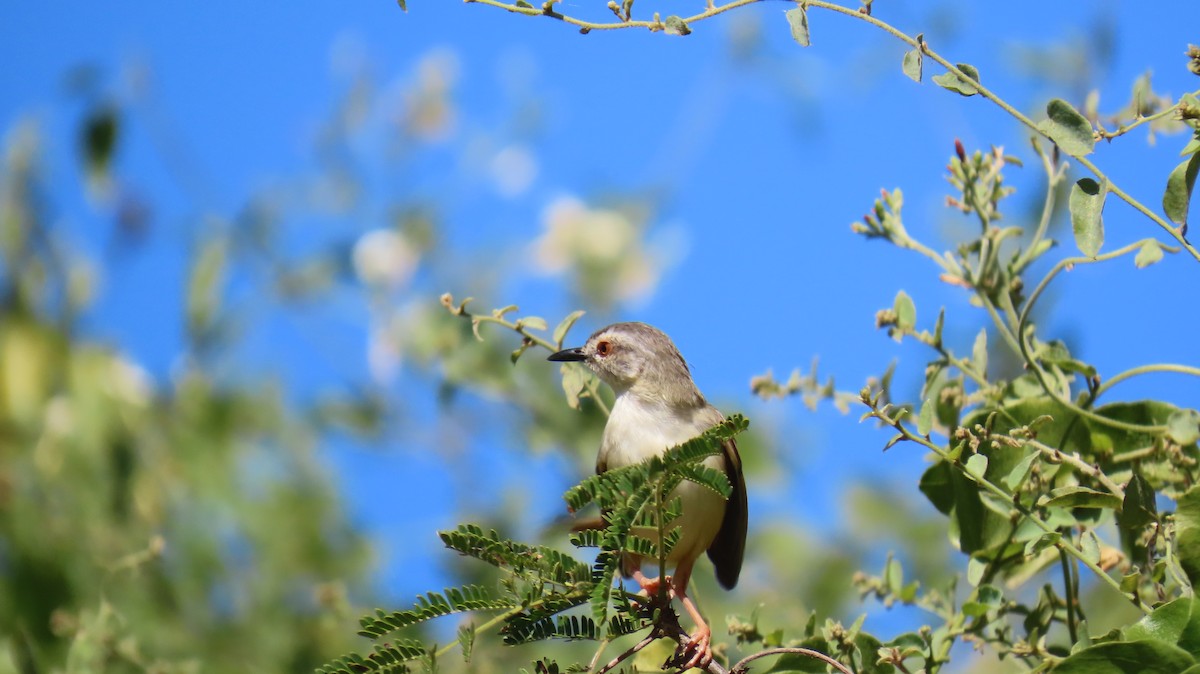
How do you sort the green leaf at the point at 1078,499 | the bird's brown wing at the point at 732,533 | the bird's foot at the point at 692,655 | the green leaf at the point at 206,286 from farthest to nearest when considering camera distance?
the green leaf at the point at 206,286 < the bird's brown wing at the point at 732,533 < the bird's foot at the point at 692,655 < the green leaf at the point at 1078,499

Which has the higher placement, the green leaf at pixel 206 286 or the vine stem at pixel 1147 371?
the green leaf at pixel 206 286

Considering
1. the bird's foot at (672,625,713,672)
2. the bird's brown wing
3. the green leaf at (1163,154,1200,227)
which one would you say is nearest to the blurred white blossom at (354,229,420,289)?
the bird's brown wing

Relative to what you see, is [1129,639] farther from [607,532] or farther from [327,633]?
[327,633]

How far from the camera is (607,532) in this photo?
2328mm

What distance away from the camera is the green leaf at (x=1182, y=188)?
2.35m

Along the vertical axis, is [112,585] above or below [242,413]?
below

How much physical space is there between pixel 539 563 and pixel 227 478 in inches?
152

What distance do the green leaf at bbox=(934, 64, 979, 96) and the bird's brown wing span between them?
2003 mm

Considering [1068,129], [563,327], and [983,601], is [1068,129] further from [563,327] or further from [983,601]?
[563,327]

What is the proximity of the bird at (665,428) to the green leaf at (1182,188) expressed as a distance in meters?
1.74

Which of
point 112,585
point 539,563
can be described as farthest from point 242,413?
point 539,563

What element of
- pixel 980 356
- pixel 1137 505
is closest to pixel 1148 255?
pixel 1137 505

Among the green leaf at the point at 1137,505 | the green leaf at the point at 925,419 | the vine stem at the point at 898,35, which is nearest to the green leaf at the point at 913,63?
the vine stem at the point at 898,35

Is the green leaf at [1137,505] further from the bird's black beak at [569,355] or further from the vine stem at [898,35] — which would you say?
the bird's black beak at [569,355]
